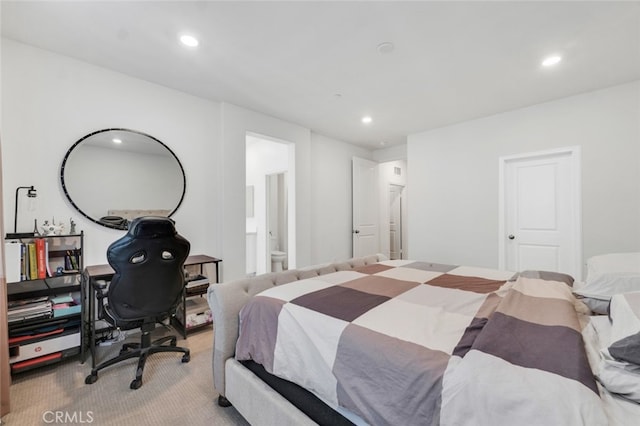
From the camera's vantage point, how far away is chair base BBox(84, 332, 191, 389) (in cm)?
189

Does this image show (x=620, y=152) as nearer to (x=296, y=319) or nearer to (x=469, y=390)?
(x=469, y=390)

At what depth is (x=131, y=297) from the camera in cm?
189

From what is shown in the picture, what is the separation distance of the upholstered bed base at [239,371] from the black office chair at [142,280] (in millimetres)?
652

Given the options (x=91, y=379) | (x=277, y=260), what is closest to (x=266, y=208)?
(x=277, y=260)

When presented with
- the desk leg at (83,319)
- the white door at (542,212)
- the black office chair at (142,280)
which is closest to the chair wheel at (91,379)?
the black office chair at (142,280)

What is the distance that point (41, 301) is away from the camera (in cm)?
205

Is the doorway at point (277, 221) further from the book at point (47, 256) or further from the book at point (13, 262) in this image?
the book at point (13, 262)

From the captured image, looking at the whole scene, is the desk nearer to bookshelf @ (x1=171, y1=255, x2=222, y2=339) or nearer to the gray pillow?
bookshelf @ (x1=171, y1=255, x2=222, y2=339)

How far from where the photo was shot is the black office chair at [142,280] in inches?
73.1

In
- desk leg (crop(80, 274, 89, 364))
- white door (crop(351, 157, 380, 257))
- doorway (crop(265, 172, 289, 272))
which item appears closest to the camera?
desk leg (crop(80, 274, 89, 364))

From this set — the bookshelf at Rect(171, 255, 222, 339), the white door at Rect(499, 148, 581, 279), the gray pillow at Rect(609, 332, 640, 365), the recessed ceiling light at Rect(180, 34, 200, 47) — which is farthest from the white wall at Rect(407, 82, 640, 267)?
the recessed ceiling light at Rect(180, 34, 200, 47)

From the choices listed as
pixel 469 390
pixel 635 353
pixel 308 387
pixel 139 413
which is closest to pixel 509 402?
pixel 469 390

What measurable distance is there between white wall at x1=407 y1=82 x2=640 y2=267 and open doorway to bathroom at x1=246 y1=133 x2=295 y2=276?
95.6 inches

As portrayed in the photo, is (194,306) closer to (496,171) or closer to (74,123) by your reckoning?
(74,123)
